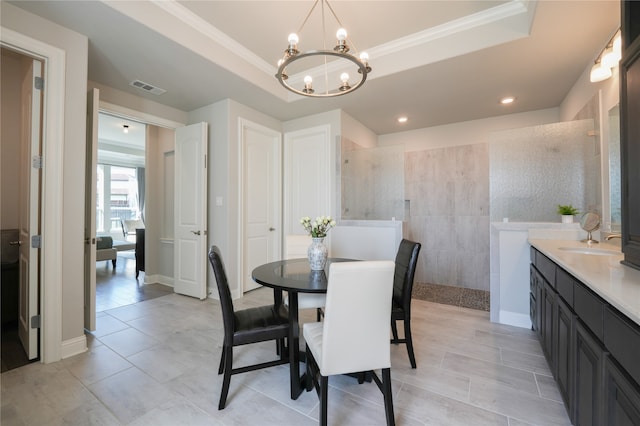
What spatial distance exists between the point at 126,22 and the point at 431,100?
3.40 meters

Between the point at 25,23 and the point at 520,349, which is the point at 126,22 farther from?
the point at 520,349

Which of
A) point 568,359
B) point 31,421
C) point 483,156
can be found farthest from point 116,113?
Result: point 483,156

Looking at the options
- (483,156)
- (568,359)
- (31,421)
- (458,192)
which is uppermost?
(483,156)

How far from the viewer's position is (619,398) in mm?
902

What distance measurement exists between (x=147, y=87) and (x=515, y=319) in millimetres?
4872

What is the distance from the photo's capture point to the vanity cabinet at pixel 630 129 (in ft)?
4.50

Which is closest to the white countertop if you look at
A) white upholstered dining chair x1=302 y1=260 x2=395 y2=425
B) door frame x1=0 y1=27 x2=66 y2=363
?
white upholstered dining chair x1=302 y1=260 x2=395 y2=425

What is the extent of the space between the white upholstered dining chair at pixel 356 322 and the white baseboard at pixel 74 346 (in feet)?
→ 7.12

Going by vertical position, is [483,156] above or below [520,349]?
above

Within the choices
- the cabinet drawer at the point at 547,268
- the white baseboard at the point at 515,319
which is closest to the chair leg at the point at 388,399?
the cabinet drawer at the point at 547,268

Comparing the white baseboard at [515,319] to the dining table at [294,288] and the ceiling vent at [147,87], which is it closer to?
the dining table at [294,288]

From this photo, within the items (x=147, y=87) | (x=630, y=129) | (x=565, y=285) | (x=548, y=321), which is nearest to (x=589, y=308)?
(x=565, y=285)

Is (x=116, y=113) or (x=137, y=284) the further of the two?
(x=137, y=284)

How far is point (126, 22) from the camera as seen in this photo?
7.00 feet
